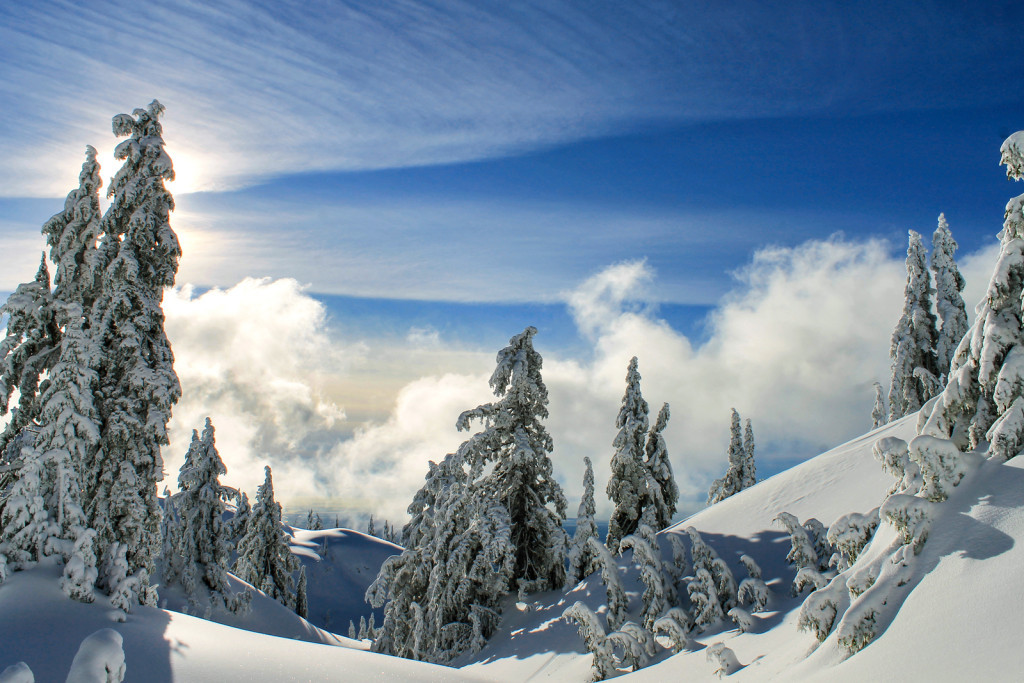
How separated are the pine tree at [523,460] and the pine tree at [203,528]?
55.9 ft

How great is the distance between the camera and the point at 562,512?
2488cm

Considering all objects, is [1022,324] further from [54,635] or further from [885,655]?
[54,635]

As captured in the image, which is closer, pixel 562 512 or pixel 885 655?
pixel 885 655

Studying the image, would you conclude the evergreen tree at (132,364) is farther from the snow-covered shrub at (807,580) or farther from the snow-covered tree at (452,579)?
the snow-covered shrub at (807,580)

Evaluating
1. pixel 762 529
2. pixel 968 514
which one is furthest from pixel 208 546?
pixel 968 514

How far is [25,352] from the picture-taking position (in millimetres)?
16656

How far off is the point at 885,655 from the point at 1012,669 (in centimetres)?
150

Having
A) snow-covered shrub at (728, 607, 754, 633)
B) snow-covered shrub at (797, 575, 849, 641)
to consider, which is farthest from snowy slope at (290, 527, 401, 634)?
snow-covered shrub at (797, 575, 849, 641)

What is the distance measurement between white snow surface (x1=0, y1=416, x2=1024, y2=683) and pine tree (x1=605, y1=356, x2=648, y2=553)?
362 inches

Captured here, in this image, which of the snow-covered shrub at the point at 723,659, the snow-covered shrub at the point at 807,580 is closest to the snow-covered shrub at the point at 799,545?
the snow-covered shrub at the point at 807,580

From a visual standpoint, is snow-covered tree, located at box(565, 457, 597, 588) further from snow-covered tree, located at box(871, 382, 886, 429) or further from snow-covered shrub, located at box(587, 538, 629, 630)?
snow-covered tree, located at box(871, 382, 886, 429)

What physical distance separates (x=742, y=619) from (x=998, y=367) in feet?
24.3

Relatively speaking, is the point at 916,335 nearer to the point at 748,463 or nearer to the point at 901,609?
the point at 748,463

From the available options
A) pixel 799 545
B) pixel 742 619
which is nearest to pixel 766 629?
pixel 742 619
